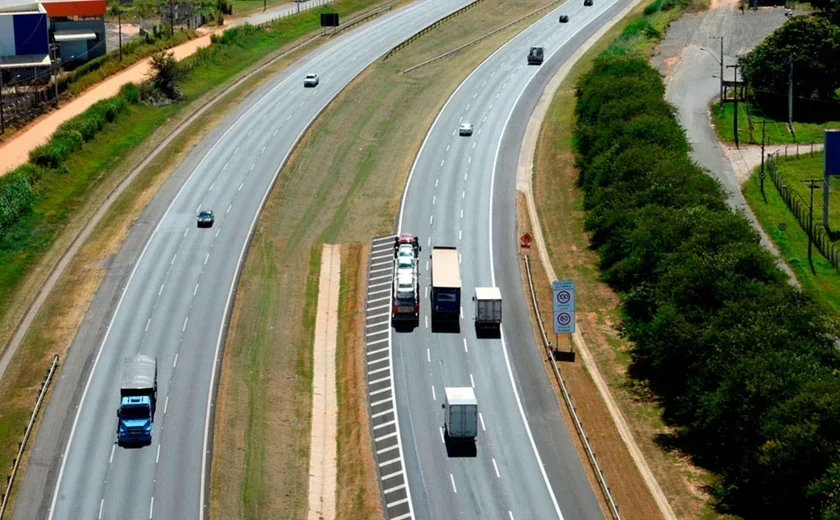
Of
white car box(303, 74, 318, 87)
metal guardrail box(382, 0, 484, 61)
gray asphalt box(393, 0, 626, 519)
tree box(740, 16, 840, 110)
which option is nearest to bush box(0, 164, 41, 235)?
gray asphalt box(393, 0, 626, 519)

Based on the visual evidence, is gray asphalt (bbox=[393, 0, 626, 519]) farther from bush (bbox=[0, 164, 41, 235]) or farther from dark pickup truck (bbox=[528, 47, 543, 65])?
bush (bbox=[0, 164, 41, 235])

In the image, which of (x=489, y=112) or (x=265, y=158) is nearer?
(x=265, y=158)

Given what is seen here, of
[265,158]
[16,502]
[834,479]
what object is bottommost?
[16,502]

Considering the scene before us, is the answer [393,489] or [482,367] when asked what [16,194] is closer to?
[482,367]

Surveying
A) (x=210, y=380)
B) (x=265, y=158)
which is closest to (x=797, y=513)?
(x=210, y=380)

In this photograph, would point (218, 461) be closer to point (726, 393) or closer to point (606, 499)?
point (606, 499)

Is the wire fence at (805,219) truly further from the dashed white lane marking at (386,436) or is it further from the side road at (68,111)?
the side road at (68,111)

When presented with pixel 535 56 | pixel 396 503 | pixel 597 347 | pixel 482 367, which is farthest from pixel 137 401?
pixel 535 56
